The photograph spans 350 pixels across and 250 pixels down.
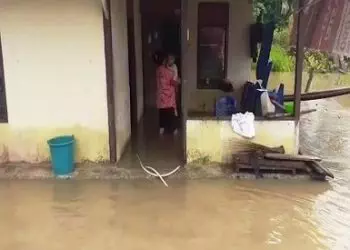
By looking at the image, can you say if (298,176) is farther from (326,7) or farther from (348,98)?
(348,98)

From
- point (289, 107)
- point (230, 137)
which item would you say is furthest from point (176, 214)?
point (289, 107)

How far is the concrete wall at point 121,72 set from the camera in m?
8.95

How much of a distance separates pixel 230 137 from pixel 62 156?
9.41 feet

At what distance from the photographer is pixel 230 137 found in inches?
342

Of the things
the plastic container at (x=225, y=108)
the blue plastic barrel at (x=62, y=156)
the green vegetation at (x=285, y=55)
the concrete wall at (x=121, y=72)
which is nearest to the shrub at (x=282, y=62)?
the green vegetation at (x=285, y=55)

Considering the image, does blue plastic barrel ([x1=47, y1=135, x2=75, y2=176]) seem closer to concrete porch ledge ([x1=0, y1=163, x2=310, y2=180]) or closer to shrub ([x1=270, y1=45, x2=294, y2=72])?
concrete porch ledge ([x1=0, y1=163, x2=310, y2=180])

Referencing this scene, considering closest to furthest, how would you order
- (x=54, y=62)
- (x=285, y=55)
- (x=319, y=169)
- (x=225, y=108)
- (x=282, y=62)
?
1. (x=319, y=169)
2. (x=54, y=62)
3. (x=225, y=108)
4. (x=282, y=62)
5. (x=285, y=55)

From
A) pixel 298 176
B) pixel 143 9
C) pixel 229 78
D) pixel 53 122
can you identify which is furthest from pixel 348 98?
pixel 53 122

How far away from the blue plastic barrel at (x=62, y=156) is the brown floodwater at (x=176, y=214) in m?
0.29

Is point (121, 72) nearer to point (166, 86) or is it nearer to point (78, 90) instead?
point (166, 86)

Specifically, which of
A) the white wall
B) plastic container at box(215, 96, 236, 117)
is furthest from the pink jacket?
the white wall

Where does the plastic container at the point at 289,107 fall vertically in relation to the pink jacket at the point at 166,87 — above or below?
below

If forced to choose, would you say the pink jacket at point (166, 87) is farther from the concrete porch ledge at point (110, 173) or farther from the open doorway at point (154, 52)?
the concrete porch ledge at point (110, 173)

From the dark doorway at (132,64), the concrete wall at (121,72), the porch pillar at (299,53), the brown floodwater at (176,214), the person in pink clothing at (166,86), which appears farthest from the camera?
the dark doorway at (132,64)
